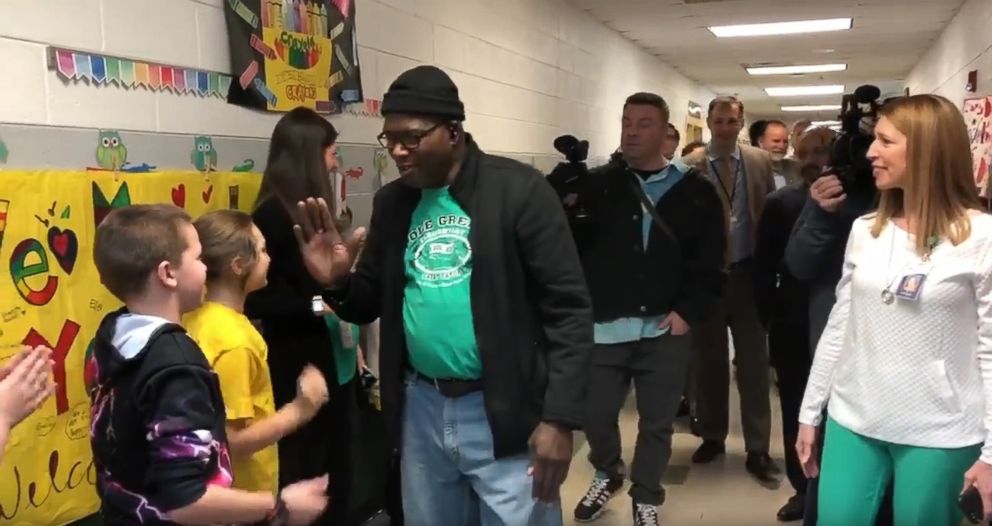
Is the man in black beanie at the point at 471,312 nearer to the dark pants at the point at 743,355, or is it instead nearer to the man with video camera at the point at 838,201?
the man with video camera at the point at 838,201

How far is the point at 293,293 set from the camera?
7.77 ft

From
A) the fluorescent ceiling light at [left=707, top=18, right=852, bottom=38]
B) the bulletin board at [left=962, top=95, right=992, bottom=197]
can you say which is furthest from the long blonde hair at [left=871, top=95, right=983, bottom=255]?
the fluorescent ceiling light at [left=707, top=18, right=852, bottom=38]

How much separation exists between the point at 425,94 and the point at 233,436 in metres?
0.76

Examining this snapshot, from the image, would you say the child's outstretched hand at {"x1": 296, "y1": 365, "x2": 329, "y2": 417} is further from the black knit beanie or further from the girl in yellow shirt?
the black knit beanie

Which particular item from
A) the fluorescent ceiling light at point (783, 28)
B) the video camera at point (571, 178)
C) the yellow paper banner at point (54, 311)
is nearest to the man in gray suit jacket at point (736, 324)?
the video camera at point (571, 178)

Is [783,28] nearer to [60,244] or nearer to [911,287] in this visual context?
[911,287]

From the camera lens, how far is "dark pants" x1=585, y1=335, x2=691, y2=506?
2.90 m

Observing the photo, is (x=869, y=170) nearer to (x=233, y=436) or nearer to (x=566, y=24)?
(x=233, y=436)

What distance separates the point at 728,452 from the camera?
3.82m

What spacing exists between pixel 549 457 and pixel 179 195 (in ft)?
3.79

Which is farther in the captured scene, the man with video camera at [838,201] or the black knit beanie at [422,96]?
the man with video camera at [838,201]

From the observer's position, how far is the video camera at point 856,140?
2.32 meters

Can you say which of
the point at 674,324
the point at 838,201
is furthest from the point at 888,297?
→ the point at 674,324

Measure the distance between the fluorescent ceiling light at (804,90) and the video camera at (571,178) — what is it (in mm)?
9610
